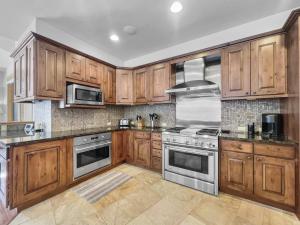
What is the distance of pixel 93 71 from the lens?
3.19 meters

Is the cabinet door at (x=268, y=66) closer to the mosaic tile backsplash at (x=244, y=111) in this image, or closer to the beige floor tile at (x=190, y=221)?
the mosaic tile backsplash at (x=244, y=111)

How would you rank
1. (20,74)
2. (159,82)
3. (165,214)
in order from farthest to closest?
(159,82) → (20,74) → (165,214)

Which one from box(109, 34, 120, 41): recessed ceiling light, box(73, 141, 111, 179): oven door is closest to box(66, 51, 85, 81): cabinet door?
box(109, 34, 120, 41): recessed ceiling light

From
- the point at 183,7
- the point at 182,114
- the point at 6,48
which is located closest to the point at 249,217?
the point at 182,114

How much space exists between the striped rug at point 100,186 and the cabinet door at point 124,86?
1.73m

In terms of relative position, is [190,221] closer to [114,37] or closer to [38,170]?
[38,170]

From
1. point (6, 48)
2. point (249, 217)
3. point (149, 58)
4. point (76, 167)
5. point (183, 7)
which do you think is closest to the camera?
point (249, 217)

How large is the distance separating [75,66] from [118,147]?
188 cm

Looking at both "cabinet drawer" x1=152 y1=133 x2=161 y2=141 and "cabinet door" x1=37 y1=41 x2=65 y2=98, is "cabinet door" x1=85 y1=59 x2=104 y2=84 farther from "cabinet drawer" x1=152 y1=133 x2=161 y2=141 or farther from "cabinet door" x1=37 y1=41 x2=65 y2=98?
"cabinet drawer" x1=152 y1=133 x2=161 y2=141

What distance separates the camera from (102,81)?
134 inches

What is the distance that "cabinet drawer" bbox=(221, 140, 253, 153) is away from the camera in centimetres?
207

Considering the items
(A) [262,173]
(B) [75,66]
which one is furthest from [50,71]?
(A) [262,173]

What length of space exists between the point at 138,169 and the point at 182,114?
155 centimetres

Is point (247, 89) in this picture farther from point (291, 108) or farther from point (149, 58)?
point (149, 58)
